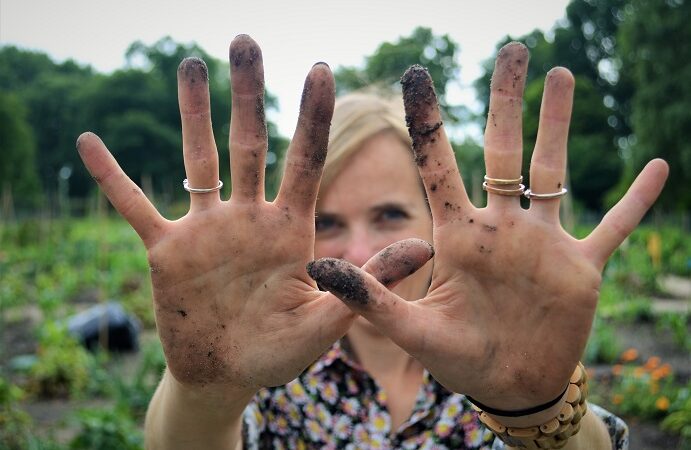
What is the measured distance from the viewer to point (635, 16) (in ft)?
64.3

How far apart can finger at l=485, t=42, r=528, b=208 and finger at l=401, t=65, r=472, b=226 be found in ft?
0.23

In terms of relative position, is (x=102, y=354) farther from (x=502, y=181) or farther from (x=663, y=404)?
(x=502, y=181)

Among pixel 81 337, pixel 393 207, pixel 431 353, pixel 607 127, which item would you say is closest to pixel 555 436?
pixel 431 353

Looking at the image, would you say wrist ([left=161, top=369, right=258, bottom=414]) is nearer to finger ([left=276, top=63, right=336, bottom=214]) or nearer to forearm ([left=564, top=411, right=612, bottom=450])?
finger ([left=276, top=63, right=336, bottom=214])

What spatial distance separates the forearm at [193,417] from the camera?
1262mm

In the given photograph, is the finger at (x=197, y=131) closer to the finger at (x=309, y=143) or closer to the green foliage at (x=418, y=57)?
the finger at (x=309, y=143)

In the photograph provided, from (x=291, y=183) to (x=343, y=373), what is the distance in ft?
2.48

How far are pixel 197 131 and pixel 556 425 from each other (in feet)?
3.13

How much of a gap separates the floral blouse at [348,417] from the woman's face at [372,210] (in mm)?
307

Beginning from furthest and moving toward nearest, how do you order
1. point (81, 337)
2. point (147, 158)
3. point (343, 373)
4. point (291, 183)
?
point (147, 158), point (81, 337), point (343, 373), point (291, 183)

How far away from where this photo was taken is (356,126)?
186 cm

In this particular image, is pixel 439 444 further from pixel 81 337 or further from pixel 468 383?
pixel 81 337

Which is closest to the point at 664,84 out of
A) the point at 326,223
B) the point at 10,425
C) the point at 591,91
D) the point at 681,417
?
the point at 591,91

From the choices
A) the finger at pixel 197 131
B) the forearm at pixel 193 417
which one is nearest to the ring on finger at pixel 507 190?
the finger at pixel 197 131
